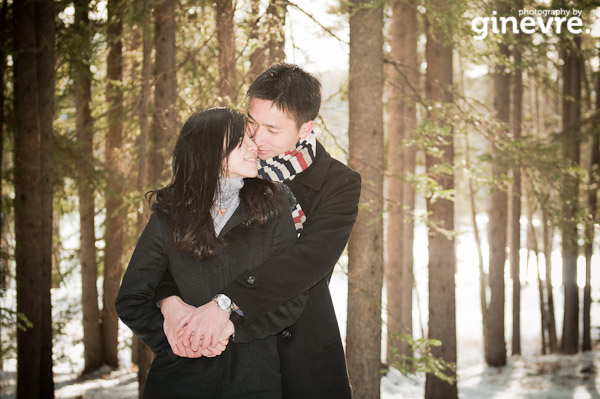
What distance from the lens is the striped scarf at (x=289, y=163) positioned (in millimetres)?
3064

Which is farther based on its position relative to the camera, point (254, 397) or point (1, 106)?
point (1, 106)

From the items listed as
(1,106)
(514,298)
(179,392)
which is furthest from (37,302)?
(514,298)

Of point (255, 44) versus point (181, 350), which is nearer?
point (181, 350)

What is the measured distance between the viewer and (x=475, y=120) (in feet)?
26.2

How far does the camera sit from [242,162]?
256 centimetres

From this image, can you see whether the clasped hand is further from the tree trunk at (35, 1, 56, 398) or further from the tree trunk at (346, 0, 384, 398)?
the tree trunk at (35, 1, 56, 398)

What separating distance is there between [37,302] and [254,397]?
8.59 metres

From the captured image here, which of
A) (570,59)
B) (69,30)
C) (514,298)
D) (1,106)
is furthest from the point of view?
(514,298)

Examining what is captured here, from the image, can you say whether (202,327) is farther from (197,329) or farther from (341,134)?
(341,134)

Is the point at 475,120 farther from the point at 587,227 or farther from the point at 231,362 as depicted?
the point at 231,362

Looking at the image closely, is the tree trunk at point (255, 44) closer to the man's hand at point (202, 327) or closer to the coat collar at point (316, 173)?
the coat collar at point (316, 173)

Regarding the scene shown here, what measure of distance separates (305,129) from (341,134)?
895cm

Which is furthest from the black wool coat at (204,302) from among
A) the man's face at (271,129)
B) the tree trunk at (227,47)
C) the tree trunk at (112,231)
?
the tree trunk at (112,231)

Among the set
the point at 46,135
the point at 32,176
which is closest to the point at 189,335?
the point at 32,176
